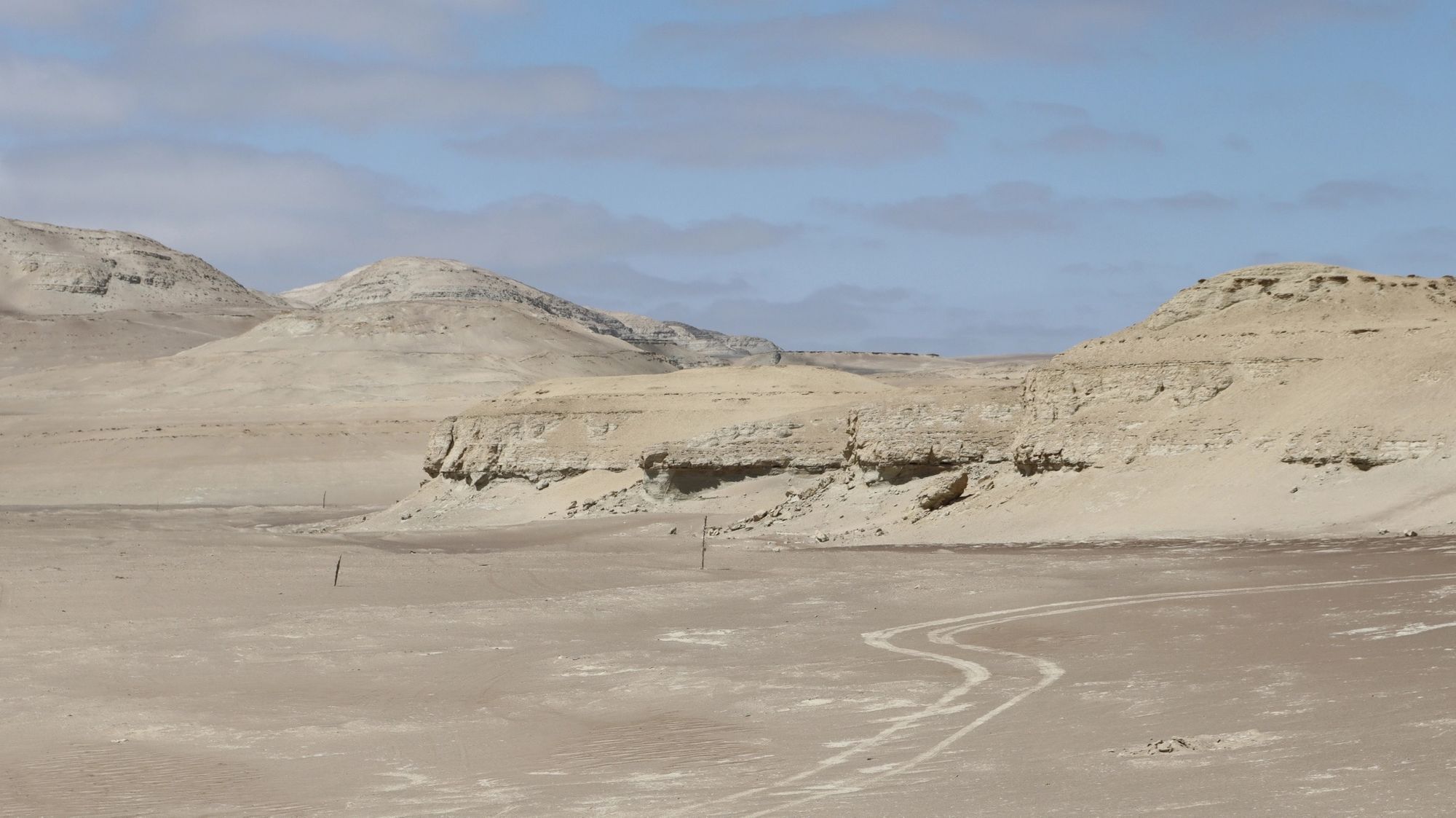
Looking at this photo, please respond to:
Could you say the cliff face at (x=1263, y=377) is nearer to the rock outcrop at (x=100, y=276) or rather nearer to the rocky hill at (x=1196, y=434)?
the rocky hill at (x=1196, y=434)

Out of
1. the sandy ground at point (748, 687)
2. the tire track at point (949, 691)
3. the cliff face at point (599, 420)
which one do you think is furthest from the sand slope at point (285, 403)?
the tire track at point (949, 691)

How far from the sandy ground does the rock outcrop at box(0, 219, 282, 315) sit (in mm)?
156026

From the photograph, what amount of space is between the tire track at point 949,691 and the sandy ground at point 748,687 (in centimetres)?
5

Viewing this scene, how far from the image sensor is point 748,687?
45.8 ft

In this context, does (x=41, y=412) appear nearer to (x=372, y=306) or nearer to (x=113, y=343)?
(x=372, y=306)

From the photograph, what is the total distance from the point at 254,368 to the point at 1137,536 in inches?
3738

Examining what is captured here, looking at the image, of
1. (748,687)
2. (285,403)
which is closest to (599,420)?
(748,687)

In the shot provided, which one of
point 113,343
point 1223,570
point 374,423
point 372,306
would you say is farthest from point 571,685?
point 113,343

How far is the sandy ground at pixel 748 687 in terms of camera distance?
9570 millimetres

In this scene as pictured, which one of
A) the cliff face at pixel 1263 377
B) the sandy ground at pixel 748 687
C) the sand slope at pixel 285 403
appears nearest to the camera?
the sandy ground at pixel 748 687

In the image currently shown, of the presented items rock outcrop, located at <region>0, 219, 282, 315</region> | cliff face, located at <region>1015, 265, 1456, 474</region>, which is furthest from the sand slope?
→ rock outcrop, located at <region>0, 219, 282, 315</region>

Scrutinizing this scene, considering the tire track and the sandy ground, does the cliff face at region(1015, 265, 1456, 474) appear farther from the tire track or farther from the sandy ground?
the tire track

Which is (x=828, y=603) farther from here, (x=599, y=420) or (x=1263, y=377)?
(x=599, y=420)

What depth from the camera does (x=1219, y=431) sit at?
93.6ft
